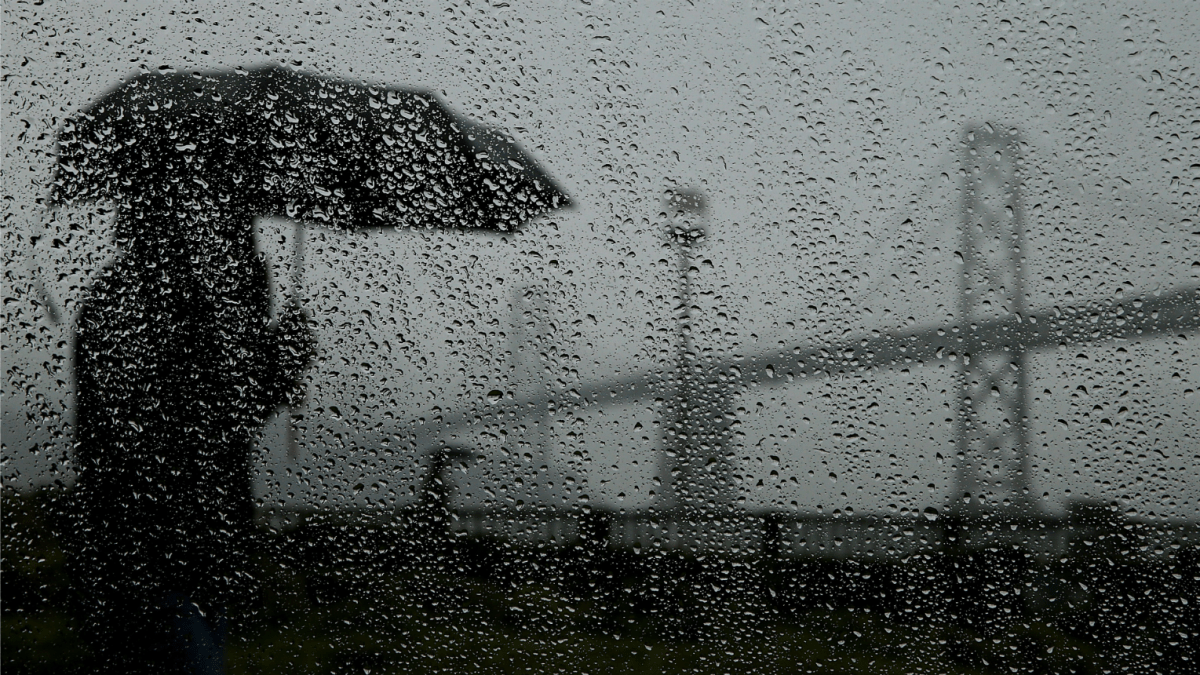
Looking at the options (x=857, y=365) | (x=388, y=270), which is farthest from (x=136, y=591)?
(x=857, y=365)

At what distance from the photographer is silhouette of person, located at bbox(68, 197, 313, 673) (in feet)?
2.99

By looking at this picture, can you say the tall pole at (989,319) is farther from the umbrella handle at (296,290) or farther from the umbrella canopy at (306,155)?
the umbrella handle at (296,290)

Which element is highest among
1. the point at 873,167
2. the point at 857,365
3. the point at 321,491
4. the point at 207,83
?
the point at 207,83

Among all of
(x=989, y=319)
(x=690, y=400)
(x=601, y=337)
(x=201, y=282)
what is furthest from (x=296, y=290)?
(x=989, y=319)

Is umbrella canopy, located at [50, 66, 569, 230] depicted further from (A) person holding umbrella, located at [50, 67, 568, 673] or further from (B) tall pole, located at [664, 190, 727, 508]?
(B) tall pole, located at [664, 190, 727, 508]

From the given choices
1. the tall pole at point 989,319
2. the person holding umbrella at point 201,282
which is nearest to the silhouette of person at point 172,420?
the person holding umbrella at point 201,282

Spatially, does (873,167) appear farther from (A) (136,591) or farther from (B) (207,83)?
(A) (136,591)

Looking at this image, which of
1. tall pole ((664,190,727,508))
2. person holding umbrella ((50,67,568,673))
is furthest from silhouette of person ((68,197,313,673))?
tall pole ((664,190,727,508))

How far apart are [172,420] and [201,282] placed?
0.18 metres

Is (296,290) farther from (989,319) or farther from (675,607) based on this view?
(989,319)

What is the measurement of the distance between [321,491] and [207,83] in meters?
0.53

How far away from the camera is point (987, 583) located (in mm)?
815

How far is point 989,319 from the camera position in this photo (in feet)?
2.69

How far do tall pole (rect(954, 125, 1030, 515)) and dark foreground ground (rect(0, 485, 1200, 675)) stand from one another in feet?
0.25
